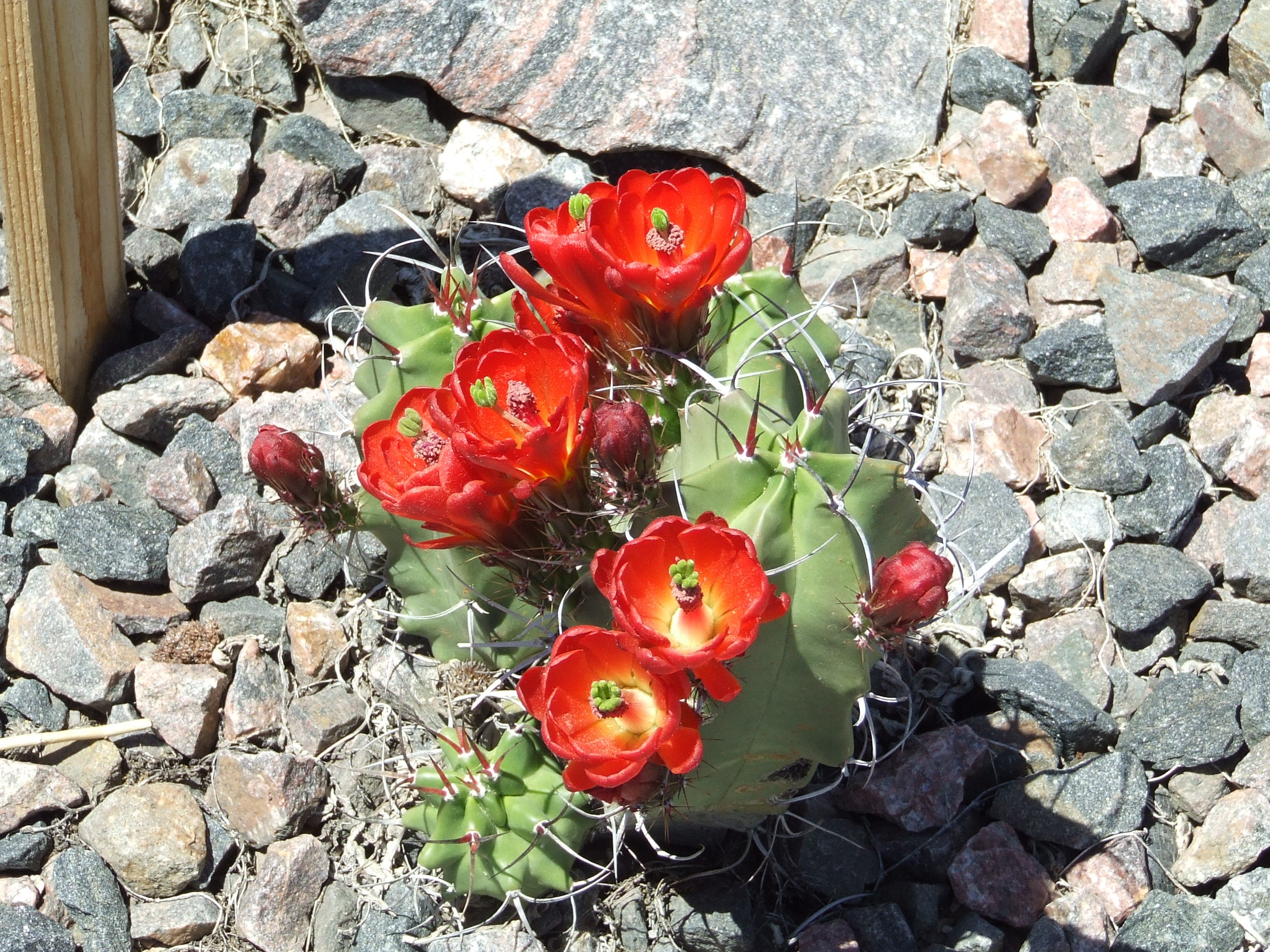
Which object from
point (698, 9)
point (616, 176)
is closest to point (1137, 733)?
point (616, 176)

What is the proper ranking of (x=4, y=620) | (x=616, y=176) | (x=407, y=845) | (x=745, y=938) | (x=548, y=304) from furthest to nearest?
(x=616, y=176)
(x=4, y=620)
(x=407, y=845)
(x=745, y=938)
(x=548, y=304)

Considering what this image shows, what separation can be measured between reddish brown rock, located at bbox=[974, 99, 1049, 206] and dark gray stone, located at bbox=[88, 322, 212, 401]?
2351 mm

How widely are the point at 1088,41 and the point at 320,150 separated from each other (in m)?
2.42

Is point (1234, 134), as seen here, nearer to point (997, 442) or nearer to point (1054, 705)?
point (997, 442)

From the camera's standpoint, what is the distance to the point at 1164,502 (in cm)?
306

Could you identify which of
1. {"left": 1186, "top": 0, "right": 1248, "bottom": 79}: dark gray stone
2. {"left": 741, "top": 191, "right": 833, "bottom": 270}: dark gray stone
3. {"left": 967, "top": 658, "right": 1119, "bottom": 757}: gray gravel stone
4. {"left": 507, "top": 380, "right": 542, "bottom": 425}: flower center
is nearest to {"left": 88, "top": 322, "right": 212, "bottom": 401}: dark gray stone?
{"left": 741, "top": 191, "right": 833, "bottom": 270}: dark gray stone

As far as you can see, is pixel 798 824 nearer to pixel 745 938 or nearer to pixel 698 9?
pixel 745 938

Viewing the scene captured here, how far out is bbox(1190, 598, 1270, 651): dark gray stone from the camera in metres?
2.85

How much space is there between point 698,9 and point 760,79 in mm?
308

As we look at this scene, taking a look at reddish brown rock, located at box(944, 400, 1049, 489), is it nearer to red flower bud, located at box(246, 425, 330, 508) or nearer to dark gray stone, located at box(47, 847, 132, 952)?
red flower bud, located at box(246, 425, 330, 508)

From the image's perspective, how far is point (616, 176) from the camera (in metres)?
3.80

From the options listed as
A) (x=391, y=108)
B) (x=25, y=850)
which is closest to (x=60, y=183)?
(x=391, y=108)

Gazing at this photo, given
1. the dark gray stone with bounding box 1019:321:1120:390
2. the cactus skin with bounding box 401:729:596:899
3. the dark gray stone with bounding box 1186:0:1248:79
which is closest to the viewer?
the cactus skin with bounding box 401:729:596:899

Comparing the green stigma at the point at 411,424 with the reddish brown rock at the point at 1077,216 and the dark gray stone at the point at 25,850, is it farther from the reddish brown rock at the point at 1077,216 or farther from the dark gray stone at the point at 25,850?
the reddish brown rock at the point at 1077,216
